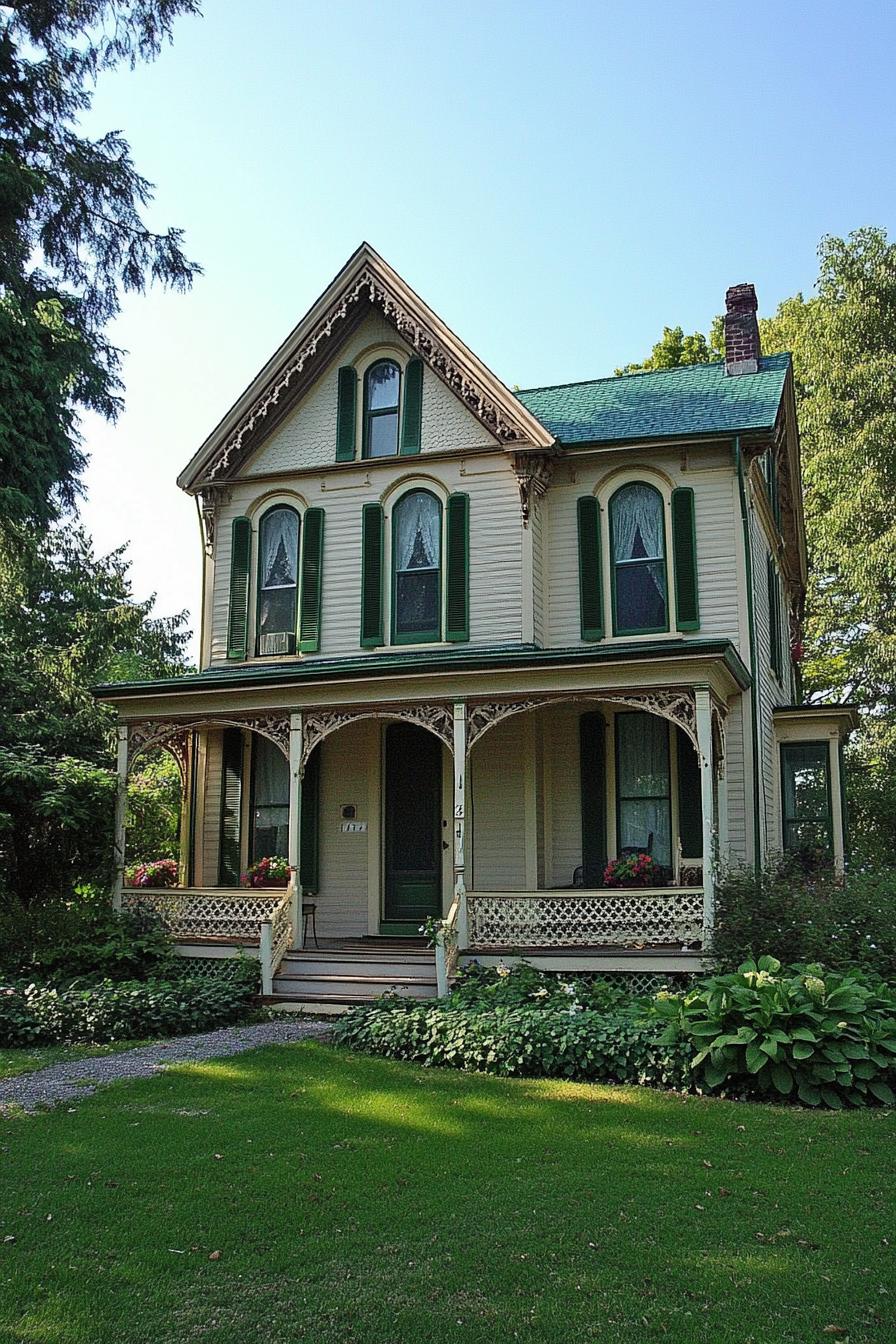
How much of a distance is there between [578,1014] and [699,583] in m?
6.75

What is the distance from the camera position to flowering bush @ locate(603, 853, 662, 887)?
13531 millimetres

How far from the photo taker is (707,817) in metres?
12.3

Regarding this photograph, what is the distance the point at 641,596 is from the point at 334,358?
19.6 feet

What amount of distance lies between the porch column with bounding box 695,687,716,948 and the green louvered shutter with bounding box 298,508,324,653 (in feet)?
20.5

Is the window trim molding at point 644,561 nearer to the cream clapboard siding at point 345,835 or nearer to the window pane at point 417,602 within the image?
the window pane at point 417,602

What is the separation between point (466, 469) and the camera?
53.8 ft

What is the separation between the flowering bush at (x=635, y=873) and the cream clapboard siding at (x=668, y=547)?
3.34m

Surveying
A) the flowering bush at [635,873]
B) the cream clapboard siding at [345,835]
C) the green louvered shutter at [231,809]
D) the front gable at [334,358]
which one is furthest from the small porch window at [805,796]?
the green louvered shutter at [231,809]

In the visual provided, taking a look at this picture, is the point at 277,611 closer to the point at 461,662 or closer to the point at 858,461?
the point at 461,662

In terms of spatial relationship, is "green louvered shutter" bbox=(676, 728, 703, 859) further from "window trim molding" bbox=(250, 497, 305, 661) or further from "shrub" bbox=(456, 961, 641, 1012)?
"window trim molding" bbox=(250, 497, 305, 661)

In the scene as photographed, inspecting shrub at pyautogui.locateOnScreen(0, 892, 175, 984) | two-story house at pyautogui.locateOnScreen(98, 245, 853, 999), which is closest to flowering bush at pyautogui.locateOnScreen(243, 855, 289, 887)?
two-story house at pyautogui.locateOnScreen(98, 245, 853, 999)

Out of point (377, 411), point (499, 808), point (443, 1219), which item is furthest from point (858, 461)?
point (443, 1219)

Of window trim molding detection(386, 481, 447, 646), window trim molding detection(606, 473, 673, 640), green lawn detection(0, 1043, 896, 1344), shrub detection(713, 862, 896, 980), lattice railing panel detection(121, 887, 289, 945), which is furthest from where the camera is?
window trim molding detection(386, 481, 447, 646)

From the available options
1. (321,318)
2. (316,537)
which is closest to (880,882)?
(316,537)
